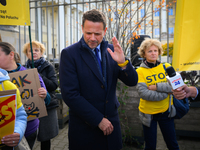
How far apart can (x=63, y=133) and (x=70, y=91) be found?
3065 millimetres

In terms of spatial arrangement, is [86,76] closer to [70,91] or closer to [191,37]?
[70,91]

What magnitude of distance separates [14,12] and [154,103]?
Result: 7.60ft

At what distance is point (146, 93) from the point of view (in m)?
2.61

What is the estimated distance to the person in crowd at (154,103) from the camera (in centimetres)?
260

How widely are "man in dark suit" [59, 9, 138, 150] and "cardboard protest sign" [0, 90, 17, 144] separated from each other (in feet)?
1.70

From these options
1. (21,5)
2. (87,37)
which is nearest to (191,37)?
(87,37)

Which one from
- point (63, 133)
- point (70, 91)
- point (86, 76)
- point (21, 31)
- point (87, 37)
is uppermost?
point (21, 31)

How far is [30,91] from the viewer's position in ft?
7.51

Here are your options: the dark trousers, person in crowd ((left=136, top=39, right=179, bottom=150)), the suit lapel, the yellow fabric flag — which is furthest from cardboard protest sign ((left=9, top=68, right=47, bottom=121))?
the yellow fabric flag

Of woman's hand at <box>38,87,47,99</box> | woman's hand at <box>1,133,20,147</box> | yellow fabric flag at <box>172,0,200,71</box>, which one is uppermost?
yellow fabric flag at <box>172,0,200,71</box>

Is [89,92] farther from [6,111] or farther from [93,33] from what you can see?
[6,111]

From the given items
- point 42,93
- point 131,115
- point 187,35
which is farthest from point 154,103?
point 42,93

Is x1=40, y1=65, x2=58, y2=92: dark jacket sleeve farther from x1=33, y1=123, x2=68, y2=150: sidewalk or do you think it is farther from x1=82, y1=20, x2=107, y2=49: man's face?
x1=33, y1=123, x2=68, y2=150: sidewalk

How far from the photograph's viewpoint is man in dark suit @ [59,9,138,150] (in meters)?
1.75
